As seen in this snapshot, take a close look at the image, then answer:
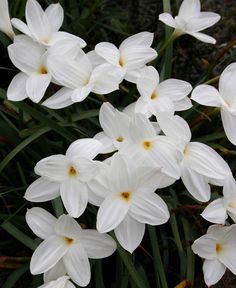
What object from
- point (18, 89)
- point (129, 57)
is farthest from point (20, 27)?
point (129, 57)

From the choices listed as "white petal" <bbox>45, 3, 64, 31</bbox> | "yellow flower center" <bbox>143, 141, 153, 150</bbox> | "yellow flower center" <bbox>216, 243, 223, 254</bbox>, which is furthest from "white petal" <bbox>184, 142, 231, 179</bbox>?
"white petal" <bbox>45, 3, 64, 31</bbox>

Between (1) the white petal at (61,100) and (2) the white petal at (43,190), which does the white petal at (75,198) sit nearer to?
(2) the white petal at (43,190)

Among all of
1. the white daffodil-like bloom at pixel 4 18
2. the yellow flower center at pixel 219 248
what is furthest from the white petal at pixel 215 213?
the white daffodil-like bloom at pixel 4 18

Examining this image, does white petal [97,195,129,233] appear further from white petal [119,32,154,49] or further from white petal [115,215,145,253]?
white petal [119,32,154,49]

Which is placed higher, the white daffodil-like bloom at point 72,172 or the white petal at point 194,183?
the white daffodil-like bloom at point 72,172

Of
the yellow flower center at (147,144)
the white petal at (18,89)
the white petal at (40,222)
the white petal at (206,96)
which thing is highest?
the white petal at (18,89)

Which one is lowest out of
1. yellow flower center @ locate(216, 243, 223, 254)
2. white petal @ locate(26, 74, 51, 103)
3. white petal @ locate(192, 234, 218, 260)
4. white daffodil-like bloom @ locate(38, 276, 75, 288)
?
yellow flower center @ locate(216, 243, 223, 254)
